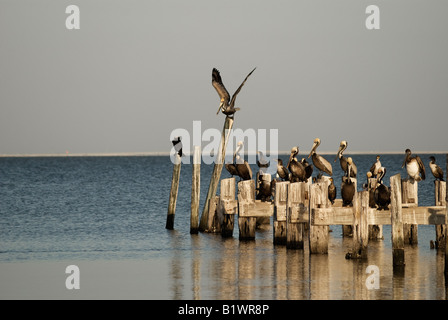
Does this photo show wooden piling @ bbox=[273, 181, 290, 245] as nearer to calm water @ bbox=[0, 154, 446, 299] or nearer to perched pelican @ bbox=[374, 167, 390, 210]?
calm water @ bbox=[0, 154, 446, 299]

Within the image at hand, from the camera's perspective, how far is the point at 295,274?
17.1 m

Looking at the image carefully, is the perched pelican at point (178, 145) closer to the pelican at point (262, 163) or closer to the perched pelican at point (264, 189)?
the pelican at point (262, 163)

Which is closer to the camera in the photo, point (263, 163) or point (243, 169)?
point (243, 169)

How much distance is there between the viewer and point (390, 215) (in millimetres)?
17688

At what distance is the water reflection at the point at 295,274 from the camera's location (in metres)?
15.4

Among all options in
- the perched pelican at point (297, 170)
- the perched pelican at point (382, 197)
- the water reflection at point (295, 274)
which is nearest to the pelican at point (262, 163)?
the water reflection at point (295, 274)

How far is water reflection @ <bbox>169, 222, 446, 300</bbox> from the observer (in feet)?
50.4

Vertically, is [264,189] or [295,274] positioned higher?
[264,189]

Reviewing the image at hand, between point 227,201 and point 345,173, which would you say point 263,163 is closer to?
point 227,201

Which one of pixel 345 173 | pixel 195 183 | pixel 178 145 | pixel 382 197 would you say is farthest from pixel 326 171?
pixel 178 145

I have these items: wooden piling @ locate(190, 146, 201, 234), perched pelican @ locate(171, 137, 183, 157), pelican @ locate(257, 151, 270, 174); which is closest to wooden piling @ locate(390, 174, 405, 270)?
wooden piling @ locate(190, 146, 201, 234)

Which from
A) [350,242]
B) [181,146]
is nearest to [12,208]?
[181,146]

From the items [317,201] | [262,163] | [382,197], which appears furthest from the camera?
[262,163]
